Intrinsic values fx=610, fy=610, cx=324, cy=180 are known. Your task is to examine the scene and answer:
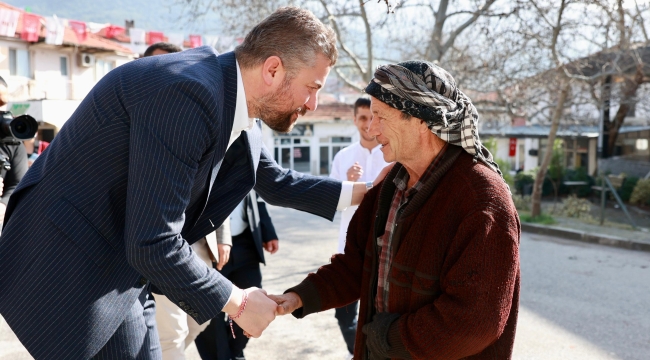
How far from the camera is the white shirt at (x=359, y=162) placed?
479cm

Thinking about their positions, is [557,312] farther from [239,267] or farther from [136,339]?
[136,339]

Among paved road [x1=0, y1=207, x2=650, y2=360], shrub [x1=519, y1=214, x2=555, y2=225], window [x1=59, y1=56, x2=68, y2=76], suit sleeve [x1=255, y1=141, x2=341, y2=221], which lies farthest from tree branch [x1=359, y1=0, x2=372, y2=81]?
window [x1=59, y1=56, x2=68, y2=76]

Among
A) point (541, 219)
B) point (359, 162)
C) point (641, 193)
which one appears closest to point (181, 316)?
point (359, 162)

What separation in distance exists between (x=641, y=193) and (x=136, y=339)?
1897 cm

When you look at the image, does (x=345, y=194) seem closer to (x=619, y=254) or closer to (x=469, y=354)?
(x=469, y=354)

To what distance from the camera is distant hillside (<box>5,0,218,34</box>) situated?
56.5 feet

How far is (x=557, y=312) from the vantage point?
6.32 m

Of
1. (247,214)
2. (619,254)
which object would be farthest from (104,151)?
(619,254)

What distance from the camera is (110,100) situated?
2014mm

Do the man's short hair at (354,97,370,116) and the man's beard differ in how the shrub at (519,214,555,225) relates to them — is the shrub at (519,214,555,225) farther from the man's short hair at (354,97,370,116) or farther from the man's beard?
the man's beard

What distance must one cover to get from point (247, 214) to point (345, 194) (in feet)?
4.94

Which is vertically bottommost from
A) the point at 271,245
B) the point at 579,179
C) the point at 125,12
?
the point at 579,179

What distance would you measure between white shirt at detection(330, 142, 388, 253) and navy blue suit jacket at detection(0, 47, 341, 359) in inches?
104

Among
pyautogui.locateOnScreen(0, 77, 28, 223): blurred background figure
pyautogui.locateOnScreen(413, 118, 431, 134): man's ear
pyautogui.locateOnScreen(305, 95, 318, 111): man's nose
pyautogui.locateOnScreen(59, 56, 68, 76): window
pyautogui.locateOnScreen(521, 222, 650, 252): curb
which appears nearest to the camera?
pyautogui.locateOnScreen(413, 118, 431, 134): man's ear
